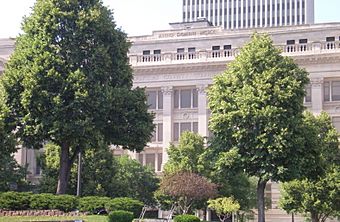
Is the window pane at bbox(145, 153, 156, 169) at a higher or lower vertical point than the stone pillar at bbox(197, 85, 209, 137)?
lower

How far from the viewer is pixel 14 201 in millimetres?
35219

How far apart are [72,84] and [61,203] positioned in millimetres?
7272

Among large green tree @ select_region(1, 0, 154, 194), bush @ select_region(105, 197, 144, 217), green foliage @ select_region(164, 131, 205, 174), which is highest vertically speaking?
large green tree @ select_region(1, 0, 154, 194)

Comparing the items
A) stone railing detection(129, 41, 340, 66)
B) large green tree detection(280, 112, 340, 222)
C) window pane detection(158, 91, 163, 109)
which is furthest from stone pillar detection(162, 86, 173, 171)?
large green tree detection(280, 112, 340, 222)

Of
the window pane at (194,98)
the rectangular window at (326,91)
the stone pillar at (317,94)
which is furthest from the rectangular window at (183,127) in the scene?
the rectangular window at (326,91)

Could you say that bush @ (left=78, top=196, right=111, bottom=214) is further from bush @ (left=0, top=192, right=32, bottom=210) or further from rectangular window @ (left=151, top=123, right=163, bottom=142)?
rectangular window @ (left=151, top=123, right=163, bottom=142)

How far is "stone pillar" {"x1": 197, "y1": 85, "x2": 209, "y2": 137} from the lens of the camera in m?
73.8

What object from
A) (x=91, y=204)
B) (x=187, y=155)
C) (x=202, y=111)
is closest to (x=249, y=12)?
(x=202, y=111)

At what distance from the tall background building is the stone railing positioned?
60272 mm

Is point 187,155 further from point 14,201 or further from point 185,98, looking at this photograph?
point 14,201

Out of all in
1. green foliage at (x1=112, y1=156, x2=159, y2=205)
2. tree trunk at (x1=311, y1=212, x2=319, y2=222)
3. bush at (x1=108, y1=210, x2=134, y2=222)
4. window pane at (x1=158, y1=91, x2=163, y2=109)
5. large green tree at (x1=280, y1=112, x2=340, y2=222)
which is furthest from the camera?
window pane at (x1=158, y1=91, x2=163, y2=109)

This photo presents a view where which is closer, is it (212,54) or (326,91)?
(326,91)

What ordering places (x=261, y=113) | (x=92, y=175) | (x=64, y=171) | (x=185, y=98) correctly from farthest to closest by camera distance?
1. (x=185, y=98)
2. (x=92, y=175)
3. (x=64, y=171)
4. (x=261, y=113)

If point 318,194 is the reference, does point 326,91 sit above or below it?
above
